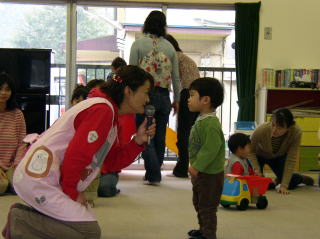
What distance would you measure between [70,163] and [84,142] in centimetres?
8

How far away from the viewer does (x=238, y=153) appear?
9.62 feet

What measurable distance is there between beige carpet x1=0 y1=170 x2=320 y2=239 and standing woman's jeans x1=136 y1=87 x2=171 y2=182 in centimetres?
16

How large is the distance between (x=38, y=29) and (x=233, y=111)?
256 cm

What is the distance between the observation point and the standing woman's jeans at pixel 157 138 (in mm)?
3389

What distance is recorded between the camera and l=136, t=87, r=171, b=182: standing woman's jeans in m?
3.39

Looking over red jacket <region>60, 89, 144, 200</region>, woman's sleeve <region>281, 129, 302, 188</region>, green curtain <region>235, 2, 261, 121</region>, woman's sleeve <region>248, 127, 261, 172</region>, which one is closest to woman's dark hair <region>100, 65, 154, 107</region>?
red jacket <region>60, 89, 144, 200</region>

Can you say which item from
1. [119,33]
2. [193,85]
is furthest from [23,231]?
[119,33]

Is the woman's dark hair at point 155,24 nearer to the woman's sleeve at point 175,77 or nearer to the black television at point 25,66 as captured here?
the woman's sleeve at point 175,77

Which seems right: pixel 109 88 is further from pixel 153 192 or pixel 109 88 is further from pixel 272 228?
pixel 153 192

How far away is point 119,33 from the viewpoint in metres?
5.09

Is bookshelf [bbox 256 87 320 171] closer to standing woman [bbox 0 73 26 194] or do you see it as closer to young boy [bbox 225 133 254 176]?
young boy [bbox 225 133 254 176]

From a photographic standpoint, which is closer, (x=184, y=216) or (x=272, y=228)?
(x=272, y=228)

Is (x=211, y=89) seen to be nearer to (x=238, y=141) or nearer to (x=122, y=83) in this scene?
(x=122, y=83)

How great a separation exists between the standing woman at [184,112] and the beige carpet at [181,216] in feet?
2.25
